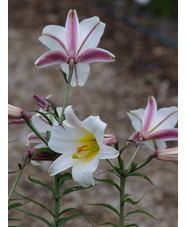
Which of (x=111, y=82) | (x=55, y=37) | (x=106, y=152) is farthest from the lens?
(x=111, y=82)

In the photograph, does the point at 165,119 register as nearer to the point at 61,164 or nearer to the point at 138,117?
the point at 138,117

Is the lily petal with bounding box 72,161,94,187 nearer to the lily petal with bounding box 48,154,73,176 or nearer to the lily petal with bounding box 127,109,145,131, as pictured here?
the lily petal with bounding box 48,154,73,176

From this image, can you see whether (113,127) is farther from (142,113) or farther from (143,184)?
(142,113)

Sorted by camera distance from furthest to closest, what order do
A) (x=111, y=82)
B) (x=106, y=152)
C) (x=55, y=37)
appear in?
(x=111, y=82), (x=55, y=37), (x=106, y=152)

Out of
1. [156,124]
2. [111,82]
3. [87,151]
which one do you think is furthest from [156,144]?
[111,82]

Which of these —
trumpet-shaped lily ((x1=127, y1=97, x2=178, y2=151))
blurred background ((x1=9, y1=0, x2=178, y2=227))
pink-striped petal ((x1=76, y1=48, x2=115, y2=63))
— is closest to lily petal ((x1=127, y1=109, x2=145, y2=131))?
trumpet-shaped lily ((x1=127, y1=97, x2=178, y2=151))

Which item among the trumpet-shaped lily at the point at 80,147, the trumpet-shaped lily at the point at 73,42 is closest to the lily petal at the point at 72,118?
the trumpet-shaped lily at the point at 80,147

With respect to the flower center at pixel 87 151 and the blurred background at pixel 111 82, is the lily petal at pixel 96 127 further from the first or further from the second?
the blurred background at pixel 111 82
